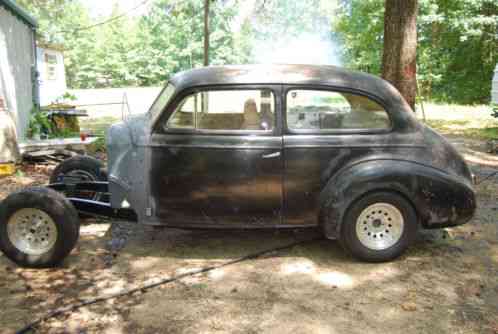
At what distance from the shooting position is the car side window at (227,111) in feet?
15.4

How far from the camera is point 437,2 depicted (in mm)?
23078

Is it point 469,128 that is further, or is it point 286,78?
point 469,128

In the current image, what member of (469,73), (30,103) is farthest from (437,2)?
(30,103)

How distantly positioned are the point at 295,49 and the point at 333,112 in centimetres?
4402

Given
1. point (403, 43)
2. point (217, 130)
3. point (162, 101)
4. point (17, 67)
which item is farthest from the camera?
point (17, 67)

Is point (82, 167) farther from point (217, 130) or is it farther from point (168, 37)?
point (168, 37)

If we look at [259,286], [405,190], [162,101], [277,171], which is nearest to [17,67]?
[162,101]

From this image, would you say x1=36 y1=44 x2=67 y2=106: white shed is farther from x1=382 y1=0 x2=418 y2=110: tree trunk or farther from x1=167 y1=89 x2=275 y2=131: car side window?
x1=167 y1=89 x2=275 y2=131: car side window

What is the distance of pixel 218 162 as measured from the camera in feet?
15.1

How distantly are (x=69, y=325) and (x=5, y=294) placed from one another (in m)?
0.89

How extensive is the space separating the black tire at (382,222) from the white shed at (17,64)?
23.3ft

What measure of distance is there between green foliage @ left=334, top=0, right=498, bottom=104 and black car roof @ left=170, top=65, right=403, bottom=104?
1936 cm

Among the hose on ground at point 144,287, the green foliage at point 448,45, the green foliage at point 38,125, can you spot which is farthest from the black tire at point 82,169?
the green foliage at point 448,45

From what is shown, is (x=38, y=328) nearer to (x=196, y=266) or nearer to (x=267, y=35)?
(x=196, y=266)
